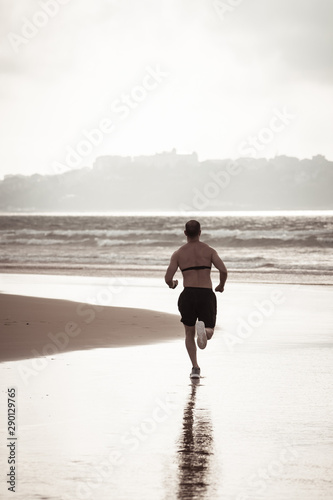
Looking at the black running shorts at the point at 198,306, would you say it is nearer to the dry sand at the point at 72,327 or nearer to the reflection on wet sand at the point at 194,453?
the reflection on wet sand at the point at 194,453

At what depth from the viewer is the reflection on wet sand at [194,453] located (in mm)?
4520

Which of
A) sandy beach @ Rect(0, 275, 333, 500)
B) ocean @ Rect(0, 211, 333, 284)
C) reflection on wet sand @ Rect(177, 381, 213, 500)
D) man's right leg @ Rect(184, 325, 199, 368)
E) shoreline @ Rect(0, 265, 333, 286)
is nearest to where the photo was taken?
reflection on wet sand @ Rect(177, 381, 213, 500)

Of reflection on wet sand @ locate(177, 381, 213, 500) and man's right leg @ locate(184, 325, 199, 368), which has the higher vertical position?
man's right leg @ locate(184, 325, 199, 368)

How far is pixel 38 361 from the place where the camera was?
8.86 meters

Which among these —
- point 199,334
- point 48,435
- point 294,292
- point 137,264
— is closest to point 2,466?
point 48,435

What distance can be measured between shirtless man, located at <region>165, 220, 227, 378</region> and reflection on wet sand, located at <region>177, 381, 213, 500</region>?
5.40ft

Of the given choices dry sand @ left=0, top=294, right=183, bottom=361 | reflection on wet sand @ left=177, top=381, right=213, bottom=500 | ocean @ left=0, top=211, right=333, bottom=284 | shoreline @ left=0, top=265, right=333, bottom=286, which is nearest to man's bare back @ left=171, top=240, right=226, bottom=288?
reflection on wet sand @ left=177, top=381, right=213, bottom=500

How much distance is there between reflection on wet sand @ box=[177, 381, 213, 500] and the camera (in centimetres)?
452

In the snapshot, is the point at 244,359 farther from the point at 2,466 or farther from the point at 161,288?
the point at 161,288

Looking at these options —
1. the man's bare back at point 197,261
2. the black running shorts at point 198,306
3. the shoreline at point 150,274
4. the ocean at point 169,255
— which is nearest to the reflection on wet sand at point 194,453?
the black running shorts at point 198,306

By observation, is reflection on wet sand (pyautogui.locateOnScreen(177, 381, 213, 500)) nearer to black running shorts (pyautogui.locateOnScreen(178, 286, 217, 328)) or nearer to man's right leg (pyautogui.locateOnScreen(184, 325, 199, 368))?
man's right leg (pyautogui.locateOnScreen(184, 325, 199, 368))

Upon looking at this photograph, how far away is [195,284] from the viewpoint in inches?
337

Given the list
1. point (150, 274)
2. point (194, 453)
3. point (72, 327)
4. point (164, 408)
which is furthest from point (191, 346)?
point (150, 274)

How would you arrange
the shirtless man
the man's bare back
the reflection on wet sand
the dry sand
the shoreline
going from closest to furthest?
the reflection on wet sand
the shirtless man
the man's bare back
the dry sand
the shoreline
